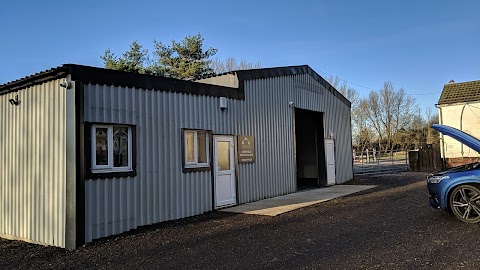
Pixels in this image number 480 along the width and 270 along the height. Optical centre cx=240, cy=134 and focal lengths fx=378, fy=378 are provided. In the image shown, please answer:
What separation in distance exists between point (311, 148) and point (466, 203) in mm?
10186

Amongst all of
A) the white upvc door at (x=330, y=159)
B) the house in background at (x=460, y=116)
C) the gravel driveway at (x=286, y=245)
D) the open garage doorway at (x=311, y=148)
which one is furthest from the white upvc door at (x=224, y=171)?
the house in background at (x=460, y=116)

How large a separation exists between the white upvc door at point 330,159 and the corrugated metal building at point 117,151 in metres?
5.10

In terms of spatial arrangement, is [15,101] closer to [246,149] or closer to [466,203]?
[246,149]

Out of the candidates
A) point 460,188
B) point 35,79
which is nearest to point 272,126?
point 460,188

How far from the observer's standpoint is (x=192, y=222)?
27.5 ft

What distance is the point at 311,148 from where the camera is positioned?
17234mm

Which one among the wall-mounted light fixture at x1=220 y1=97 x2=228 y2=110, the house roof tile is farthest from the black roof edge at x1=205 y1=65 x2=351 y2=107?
the house roof tile

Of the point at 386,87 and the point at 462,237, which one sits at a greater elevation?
the point at 386,87

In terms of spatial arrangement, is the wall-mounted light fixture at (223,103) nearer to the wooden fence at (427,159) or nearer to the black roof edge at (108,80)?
the black roof edge at (108,80)

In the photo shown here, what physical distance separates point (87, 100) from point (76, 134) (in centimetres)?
68

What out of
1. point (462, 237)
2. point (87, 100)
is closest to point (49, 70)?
point (87, 100)

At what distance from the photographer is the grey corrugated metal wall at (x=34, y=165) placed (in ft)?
22.9

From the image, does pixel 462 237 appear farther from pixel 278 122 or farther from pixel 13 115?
pixel 13 115

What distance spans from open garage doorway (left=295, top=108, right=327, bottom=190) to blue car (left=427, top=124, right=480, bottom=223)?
8404 mm
